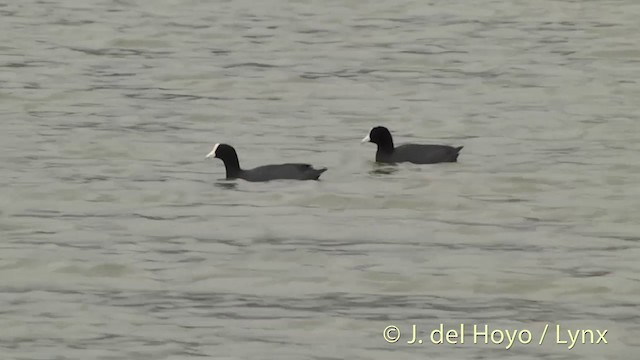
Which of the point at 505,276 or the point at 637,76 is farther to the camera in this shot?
the point at 637,76

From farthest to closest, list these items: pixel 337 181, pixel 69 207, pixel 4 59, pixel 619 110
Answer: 1. pixel 4 59
2. pixel 619 110
3. pixel 337 181
4. pixel 69 207

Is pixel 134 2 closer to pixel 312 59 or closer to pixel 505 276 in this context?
pixel 312 59

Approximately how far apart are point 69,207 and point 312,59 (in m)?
11.2

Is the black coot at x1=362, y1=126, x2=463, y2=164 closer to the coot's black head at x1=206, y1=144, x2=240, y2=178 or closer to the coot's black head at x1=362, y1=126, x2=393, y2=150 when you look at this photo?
the coot's black head at x1=362, y1=126, x2=393, y2=150

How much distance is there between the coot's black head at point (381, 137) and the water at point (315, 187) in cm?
28

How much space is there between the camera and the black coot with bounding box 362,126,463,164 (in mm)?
21469

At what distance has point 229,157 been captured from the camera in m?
20.6

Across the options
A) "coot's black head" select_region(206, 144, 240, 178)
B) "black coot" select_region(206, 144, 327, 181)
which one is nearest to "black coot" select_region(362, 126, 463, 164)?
"black coot" select_region(206, 144, 327, 181)

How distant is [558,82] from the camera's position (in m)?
27.4

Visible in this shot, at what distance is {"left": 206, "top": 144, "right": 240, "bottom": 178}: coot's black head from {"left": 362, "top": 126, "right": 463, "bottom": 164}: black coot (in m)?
1.79

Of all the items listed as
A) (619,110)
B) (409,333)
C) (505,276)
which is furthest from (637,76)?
(409,333)

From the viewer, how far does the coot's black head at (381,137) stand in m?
21.8

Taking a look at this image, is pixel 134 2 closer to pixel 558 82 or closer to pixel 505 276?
pixel 558 82

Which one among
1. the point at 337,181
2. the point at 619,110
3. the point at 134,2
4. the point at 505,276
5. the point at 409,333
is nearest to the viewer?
the point at 409,333
